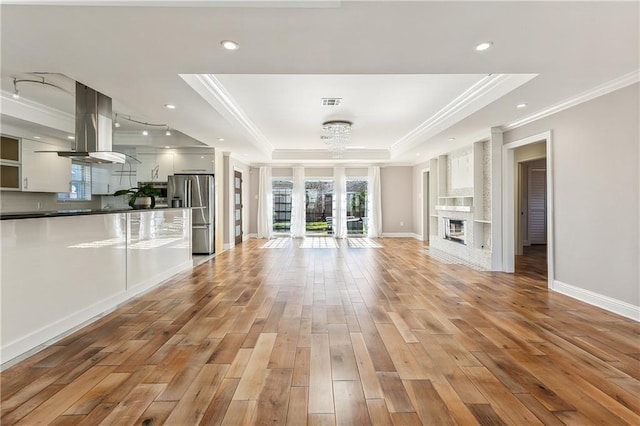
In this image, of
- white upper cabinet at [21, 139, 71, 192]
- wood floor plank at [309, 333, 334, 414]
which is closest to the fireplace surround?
wood floor plank at [309, 333, 334, 414]

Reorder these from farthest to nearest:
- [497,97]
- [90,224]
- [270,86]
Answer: [270,86]
[497,97]
[90,224]

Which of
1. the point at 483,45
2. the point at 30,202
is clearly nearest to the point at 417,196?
the point at 483,45

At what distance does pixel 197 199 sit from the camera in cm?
712

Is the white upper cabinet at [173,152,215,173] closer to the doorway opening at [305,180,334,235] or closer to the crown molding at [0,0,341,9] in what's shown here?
the doorway opening at [305,180,334,235]

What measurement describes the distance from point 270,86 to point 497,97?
293cm

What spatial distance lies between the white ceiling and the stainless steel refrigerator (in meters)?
2.75

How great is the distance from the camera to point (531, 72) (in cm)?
301

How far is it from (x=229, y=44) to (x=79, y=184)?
19.7 feet

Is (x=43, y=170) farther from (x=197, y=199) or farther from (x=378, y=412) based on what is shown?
(x=378, y=412)

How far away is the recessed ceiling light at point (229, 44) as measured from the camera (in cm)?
244

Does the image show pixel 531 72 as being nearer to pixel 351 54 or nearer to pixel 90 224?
pixel 351 54

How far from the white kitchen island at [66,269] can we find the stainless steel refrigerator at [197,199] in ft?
8.63

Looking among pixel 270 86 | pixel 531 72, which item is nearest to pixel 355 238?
pixel 270 86

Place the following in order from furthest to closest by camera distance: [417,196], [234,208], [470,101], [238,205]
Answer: [417,196] < [238,205] < [234,208] < [470,101]
